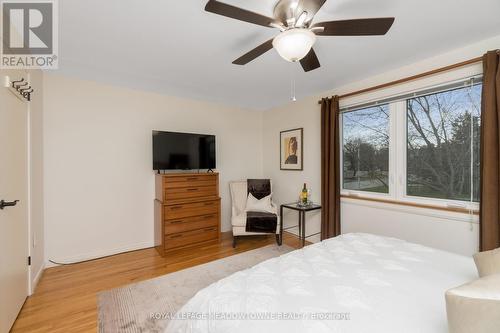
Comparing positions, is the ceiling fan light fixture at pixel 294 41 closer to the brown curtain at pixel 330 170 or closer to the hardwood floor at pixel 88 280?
the brown curtain at pixel 330 170

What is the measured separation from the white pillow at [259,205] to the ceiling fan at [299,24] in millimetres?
2722

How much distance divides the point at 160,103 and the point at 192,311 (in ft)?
10.7

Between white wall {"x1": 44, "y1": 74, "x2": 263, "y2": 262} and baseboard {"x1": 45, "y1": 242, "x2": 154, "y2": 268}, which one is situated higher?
white wall {"x1": 44, "y1": 74, "x2": 263, "y2": 262}

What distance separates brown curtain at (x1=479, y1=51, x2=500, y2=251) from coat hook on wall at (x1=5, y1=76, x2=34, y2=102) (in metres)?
3.95

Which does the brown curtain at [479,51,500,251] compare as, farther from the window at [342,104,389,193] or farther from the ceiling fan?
the ceiling fan

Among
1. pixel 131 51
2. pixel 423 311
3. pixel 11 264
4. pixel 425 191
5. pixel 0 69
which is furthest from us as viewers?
pixel 425 191

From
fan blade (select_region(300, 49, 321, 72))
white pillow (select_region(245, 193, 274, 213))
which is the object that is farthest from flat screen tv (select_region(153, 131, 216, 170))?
fan blade (select_region(300, 49, 321, 72))

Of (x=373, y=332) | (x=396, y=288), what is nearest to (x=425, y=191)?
(x=396, y=288)

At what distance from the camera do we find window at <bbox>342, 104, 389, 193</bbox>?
2955 mm

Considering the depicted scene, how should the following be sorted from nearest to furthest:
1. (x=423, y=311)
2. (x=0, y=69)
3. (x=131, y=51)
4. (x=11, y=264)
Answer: (x=423, y=311) < (x=0, y=69) < (x=11, y=264) < (x=131, y=51)

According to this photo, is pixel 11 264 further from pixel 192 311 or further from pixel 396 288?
pixel 396 288

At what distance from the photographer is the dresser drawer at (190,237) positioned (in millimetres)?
3281

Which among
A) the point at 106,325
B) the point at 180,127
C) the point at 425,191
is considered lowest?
the point at 106,325

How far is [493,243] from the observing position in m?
1.98
